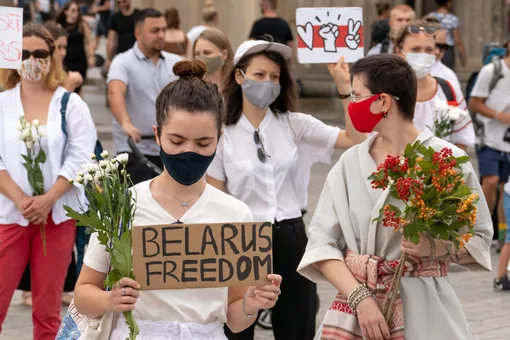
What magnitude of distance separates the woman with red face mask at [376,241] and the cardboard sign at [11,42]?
245 cm

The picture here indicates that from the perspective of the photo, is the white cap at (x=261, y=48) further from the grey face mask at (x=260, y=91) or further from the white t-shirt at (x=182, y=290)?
the white t-shirt at (x=182, y=290)

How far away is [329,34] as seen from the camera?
22.3ft

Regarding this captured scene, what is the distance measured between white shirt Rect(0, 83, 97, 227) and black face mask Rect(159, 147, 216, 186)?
2.71 meters

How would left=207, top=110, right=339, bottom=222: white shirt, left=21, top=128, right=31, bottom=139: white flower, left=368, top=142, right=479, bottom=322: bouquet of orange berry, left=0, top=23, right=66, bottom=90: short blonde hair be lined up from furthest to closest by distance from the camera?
left=0, top=23, right=66, bottom=90: short blonde hair → left=21, top=128, right=31, bottom=139: white flower → left=207, top=110, right=339, bottom=222: white shirt → left=368, top=142, right=479, bottom=322: bouquet of orange berry

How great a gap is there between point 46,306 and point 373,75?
2835mm

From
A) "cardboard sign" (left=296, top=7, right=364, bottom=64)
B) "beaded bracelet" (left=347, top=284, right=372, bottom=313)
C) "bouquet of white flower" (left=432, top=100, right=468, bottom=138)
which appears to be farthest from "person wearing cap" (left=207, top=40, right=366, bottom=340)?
"bouquet of white flower" (left=432, top=100, right=468, bottom=138)

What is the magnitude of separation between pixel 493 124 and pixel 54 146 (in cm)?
506

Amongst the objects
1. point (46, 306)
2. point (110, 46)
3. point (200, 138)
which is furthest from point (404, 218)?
point (110, 46)

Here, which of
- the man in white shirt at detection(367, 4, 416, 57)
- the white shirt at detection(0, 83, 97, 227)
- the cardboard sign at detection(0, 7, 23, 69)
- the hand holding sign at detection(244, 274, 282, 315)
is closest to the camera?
the hand holding sign at detection(244, 274, 282, 315)

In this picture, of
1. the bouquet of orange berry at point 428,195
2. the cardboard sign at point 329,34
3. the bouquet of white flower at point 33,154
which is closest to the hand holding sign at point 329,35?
the cardboard sign at point 329,34

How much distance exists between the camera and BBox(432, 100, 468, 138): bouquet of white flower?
8641 mm

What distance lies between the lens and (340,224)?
4566mm

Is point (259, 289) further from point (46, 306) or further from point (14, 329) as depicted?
point (14, 329)

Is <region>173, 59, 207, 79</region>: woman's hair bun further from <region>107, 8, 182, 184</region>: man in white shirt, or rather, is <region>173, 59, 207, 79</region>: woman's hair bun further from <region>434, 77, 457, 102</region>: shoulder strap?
<region>434, 77, 457, 102</region>: shoulder strap
